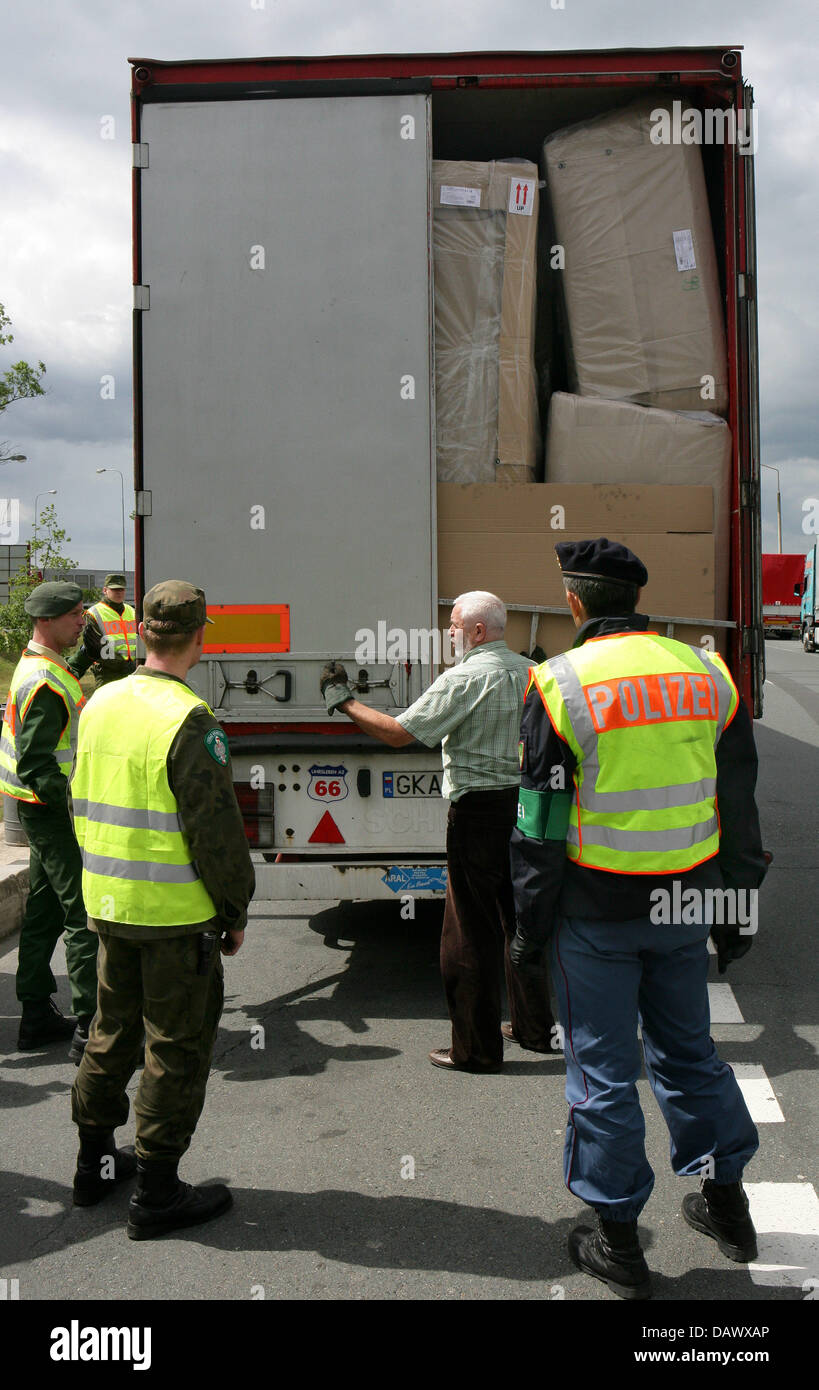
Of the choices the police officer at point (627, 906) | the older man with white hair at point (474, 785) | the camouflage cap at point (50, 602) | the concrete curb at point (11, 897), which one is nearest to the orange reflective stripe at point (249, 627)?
the older man with white hair at point (474, 785)

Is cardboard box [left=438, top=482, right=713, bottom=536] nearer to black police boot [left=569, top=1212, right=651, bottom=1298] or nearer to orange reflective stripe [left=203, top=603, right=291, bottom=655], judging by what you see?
orange reflective stripe [left=203, top=603, right=291, bottom=655]

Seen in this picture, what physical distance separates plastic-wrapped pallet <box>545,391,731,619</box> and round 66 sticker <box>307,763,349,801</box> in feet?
5.69

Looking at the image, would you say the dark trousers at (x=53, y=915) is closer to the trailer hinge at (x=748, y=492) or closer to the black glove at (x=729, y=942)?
the black glove at (x=729, y=942)

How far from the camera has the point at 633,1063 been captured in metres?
2.87

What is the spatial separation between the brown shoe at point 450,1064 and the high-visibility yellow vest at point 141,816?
1.54 meters

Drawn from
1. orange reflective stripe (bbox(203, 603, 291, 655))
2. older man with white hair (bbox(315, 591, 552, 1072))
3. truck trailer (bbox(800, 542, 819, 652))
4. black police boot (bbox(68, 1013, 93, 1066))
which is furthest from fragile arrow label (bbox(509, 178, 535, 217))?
truck trailer (bbox(800, 542, 819, 652))

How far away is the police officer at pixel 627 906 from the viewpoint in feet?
9.34

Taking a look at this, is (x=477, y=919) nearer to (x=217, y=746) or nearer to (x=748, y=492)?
(x=217, y=746)

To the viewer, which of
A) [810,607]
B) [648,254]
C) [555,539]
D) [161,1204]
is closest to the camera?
[161,1204]

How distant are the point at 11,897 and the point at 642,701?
15.8 feet

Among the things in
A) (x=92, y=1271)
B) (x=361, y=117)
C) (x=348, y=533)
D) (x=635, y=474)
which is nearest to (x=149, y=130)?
(x=361, y=117)

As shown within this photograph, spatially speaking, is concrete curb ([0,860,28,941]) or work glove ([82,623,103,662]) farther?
work glove ([82,623,103,662])

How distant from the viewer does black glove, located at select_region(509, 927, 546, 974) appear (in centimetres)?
299

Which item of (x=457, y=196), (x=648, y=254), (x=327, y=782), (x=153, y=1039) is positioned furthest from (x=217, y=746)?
(x=648, y=254)
